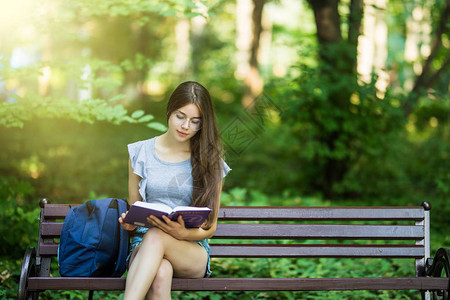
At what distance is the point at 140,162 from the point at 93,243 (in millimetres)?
565

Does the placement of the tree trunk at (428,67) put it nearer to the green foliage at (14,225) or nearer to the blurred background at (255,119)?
the blurred background at (255,119)

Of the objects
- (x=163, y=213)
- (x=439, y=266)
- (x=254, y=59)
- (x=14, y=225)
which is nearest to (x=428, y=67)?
(x=439, y=266)

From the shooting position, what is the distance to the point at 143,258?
2654mm

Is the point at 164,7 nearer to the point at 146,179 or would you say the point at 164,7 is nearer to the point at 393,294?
the point at 146,179

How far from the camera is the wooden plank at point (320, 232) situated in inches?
131

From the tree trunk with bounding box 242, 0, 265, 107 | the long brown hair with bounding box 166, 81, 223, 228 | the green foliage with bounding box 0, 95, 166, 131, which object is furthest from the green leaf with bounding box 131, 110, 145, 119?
the tree trunk with bounding box 242, 0, 265, 107

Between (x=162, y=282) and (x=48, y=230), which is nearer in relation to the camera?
(x=162, y=282)

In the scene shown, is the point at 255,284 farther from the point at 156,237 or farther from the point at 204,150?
the point at 204,150

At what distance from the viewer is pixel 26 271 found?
275cm

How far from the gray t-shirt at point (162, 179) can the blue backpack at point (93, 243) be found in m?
0.23

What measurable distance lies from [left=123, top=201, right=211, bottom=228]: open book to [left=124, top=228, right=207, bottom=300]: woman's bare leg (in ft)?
0.46

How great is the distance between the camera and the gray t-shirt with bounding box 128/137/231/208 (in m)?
2.95

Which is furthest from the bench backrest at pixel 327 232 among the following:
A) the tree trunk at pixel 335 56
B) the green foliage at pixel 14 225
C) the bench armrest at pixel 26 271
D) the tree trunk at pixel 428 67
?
the tree trunk at pixel 428 67

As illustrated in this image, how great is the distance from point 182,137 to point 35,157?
24.5ft
